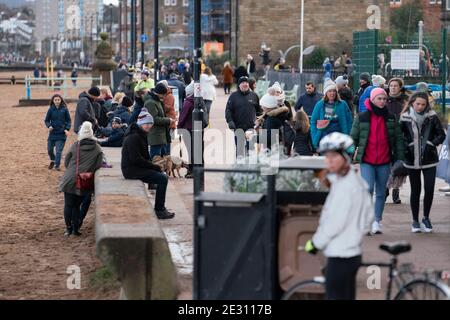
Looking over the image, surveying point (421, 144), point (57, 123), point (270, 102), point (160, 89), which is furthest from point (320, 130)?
point (57, 123)

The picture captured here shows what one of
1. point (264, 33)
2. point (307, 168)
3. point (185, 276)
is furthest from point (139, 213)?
point (264, 33)

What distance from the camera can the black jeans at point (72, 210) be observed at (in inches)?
608

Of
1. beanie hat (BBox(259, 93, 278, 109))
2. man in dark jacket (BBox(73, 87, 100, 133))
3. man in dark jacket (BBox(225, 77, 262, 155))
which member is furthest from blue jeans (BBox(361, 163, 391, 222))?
man in dark jacket (BBox(73, 87, 100, 133))

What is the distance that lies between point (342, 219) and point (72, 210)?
26.0 ft

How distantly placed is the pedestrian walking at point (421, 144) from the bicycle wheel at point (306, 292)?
194 inches

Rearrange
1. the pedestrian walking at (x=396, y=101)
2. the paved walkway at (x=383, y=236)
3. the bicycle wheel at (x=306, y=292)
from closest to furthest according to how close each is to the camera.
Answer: the bicycle wheel at (x=306, y=292) < the paved walkway at (x=383, y=236) < the pedestrian walking at (x=396, y=101)

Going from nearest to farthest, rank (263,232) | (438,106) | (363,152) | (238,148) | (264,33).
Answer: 1. (263,232)
2. (363,152)
3. (238,148)
4. (438,106)
5. (264,33)

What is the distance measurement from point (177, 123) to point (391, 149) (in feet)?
24.9

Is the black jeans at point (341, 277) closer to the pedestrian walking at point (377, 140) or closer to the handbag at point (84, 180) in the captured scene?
the pedestrian walking at point (377, 140)

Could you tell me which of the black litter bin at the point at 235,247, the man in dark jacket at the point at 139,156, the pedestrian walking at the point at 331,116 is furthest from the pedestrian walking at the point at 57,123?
the black litter bin at the point at 235,247

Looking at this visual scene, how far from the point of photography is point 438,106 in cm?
2892

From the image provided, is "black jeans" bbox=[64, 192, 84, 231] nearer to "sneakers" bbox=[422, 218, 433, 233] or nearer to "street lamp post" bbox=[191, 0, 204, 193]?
"street lamp post" bbox=[191, 0, 204, 193]

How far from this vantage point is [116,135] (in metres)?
22.9

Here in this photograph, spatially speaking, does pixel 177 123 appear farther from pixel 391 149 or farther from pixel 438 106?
pixel 438 106
